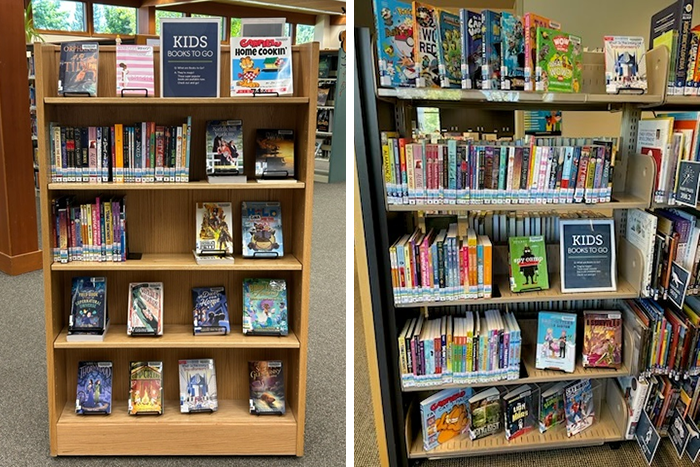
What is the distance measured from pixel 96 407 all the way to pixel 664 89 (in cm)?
276

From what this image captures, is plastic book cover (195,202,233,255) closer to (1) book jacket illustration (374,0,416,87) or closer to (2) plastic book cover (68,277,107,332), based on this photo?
(2) plastic book cover (68,277,107,332)

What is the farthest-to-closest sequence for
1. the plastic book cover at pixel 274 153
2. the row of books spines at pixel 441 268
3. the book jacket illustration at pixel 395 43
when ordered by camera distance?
the plastic book cover at pixel 274 153, the row of books spines at pixel 441 268, the book jacket illustration at pixel 395 43

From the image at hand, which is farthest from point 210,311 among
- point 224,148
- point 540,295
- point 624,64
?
point 624,64

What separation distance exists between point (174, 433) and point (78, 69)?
63.1 inches

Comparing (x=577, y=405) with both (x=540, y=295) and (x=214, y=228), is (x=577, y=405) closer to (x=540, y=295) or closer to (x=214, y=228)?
(x=540, y=295)

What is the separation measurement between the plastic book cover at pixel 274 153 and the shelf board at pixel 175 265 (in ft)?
1.24

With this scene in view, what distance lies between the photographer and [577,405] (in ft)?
9.46

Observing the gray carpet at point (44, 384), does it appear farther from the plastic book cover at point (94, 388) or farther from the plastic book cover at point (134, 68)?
the plastic book cover at point (134, 68)

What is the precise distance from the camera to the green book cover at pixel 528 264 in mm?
2598

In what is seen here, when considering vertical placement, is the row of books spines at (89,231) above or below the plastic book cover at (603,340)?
above

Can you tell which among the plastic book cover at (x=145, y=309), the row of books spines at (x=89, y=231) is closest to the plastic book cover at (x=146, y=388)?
the plastic book cover at (x=145, y=309)

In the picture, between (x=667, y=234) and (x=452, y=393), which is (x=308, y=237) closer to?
(x=452, y=393)

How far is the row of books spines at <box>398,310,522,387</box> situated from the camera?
2600 mm

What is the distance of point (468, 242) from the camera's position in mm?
2504
